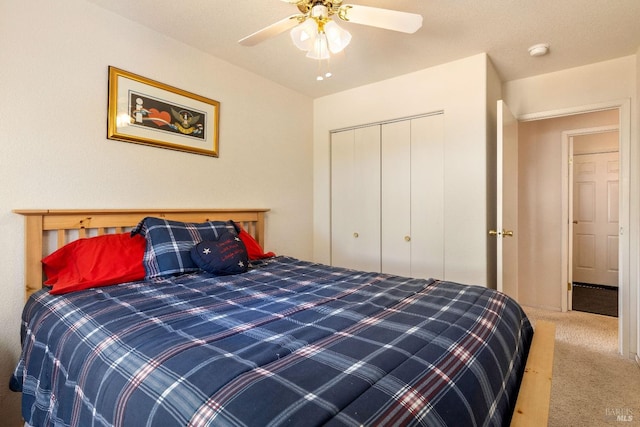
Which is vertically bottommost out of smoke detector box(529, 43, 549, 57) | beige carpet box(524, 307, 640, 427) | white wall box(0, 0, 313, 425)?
beige carpet box(524, 307, 640, 427)

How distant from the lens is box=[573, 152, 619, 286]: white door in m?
4.47

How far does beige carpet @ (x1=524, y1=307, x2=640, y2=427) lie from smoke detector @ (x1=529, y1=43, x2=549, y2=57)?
2.42 metres

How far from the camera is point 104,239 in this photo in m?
1.82

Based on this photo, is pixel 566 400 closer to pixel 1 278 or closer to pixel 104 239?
pixel 104 239

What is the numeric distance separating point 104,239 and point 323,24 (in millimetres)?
1693

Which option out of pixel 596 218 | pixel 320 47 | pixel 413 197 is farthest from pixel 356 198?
pixel 596 218

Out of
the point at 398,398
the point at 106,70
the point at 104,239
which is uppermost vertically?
the point at 106,70

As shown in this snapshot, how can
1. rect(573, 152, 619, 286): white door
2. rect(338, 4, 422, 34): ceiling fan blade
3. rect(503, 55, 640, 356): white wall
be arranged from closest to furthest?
rect(338, 4, 422, 34): ceiling fan blade < rect(503, 55, 640, 356): white wall < rect(573, 152, 619, 286): white door

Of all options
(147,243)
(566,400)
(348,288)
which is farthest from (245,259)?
(566,400)

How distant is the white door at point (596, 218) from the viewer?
4.47 metres

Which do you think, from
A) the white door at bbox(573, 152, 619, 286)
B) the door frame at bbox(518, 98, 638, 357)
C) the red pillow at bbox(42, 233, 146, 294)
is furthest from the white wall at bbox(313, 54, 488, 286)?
the white door at bbox(573, 152, 619, 286)

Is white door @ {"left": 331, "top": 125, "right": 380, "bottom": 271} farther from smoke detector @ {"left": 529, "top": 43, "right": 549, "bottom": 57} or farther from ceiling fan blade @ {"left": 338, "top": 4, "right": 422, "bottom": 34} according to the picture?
ceiling fan blade @ {"left": 338, "top": 4, "right": 422, "bottom": 34}

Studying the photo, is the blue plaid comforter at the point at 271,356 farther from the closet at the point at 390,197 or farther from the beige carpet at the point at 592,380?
the closet at the point at 390,197

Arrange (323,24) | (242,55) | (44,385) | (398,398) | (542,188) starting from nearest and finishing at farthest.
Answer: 1. (398,398)
2. (44,385)
3. (323,24)
4. (242,55)
5. (542,188)
